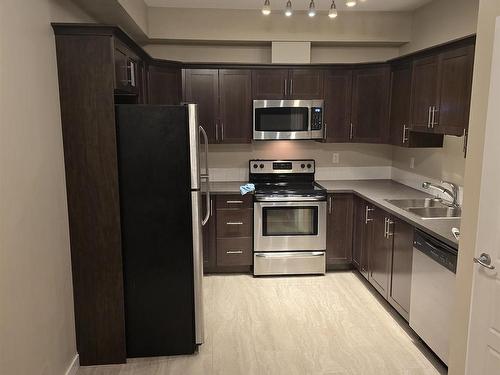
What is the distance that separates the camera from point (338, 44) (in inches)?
181

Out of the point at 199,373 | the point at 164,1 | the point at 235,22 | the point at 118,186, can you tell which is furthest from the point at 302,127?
the point at 199,373

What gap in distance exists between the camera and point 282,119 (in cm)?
443

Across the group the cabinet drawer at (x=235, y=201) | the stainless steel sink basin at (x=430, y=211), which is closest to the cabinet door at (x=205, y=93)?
the cabinet drawer at (x=235, y=201)

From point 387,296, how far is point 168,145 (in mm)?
2235

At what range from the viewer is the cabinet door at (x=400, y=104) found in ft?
12.8

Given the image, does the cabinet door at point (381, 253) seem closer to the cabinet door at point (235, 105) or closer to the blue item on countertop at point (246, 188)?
the blue item on countertop at point (246, 188)

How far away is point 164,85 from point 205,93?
0.42m

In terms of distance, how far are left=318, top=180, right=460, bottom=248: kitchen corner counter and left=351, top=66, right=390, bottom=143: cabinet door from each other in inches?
19.9

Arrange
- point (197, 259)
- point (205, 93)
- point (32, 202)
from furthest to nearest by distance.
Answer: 1. point (205, 93)
2. point (197, 259)
3. point (32, 202)

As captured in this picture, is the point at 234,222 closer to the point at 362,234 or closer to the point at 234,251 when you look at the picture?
the point at 234,251

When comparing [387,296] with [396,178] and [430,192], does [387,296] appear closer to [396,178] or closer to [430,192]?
[430,192]

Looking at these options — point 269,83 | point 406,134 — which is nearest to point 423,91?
point 406,134

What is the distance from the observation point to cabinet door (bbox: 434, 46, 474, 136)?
9.51 ft

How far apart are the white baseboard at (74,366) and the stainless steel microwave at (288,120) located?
103 inches
